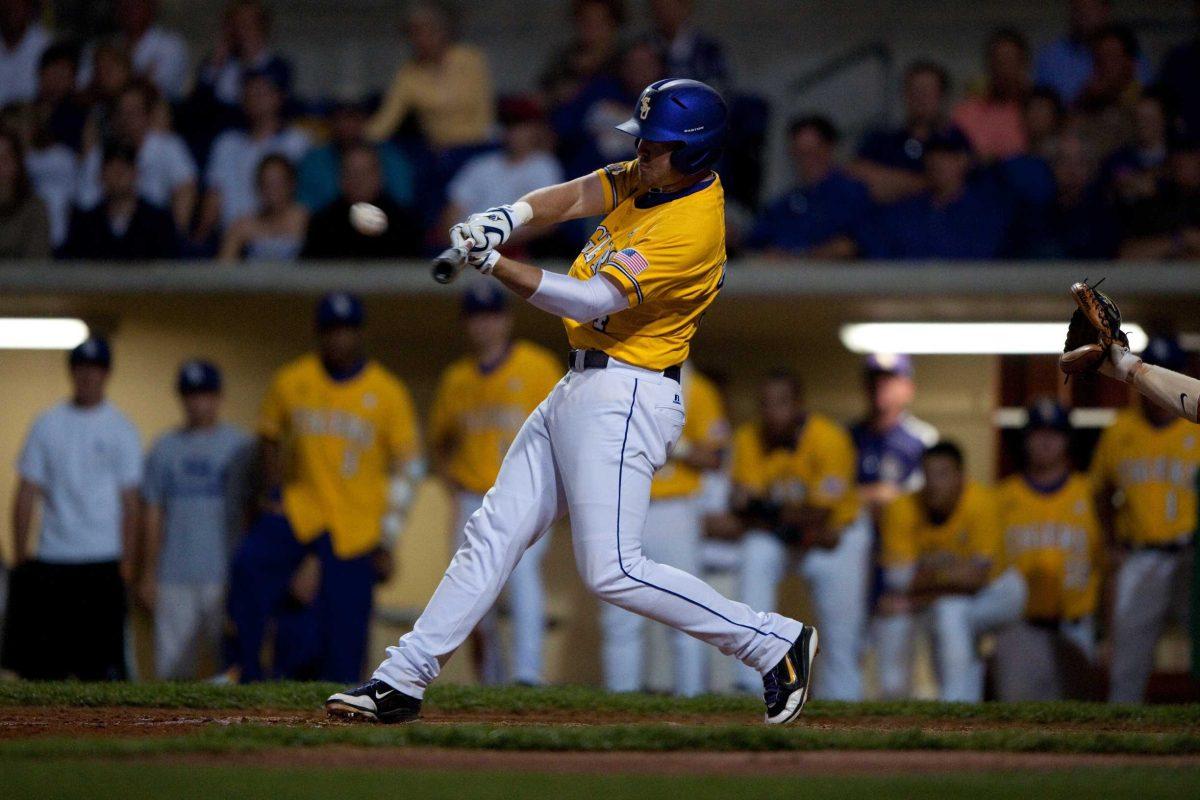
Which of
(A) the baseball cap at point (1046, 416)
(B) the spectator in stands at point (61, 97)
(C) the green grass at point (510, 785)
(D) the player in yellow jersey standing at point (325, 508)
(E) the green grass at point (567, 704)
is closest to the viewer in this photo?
(C) the green grass at point (510, 785)

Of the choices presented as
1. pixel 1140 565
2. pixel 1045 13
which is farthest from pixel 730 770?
pixel 1045 13

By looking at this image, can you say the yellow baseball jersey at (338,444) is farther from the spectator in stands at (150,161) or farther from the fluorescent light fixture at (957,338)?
the fluorescent light fixture at (957,338)

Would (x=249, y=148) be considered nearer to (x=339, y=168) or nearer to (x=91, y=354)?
(x=339, y=168)

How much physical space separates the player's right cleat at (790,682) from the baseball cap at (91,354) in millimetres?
4522

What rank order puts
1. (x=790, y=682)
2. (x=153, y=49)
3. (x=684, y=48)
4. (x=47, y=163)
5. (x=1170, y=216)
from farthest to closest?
(x=153, y=49) → (x=47, y=163) → (x=684, y=48) → (x=1170, y=216) → (x=790, y=682)

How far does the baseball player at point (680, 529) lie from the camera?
7.42 metres

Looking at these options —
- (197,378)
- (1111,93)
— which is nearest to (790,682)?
(197,378)

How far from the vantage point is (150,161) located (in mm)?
9578

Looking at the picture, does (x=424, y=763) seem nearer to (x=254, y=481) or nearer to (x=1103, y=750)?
(x=1103, y=750)

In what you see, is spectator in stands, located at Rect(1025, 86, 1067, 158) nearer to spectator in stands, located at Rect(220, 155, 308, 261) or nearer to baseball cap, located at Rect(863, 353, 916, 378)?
baseball cap, located at Rect(863, 353, 916, 378)

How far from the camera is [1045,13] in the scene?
1121 cm

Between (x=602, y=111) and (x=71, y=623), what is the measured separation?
398cm

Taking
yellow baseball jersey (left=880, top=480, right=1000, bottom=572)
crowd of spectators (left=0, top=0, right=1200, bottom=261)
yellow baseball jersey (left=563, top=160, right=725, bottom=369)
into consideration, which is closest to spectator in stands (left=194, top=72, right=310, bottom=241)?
crowd of spectators (left=0, top=0, right=1200, bottom=261)

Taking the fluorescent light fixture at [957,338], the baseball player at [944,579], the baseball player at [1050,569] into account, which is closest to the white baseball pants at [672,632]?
the baseball player at [944,579]
